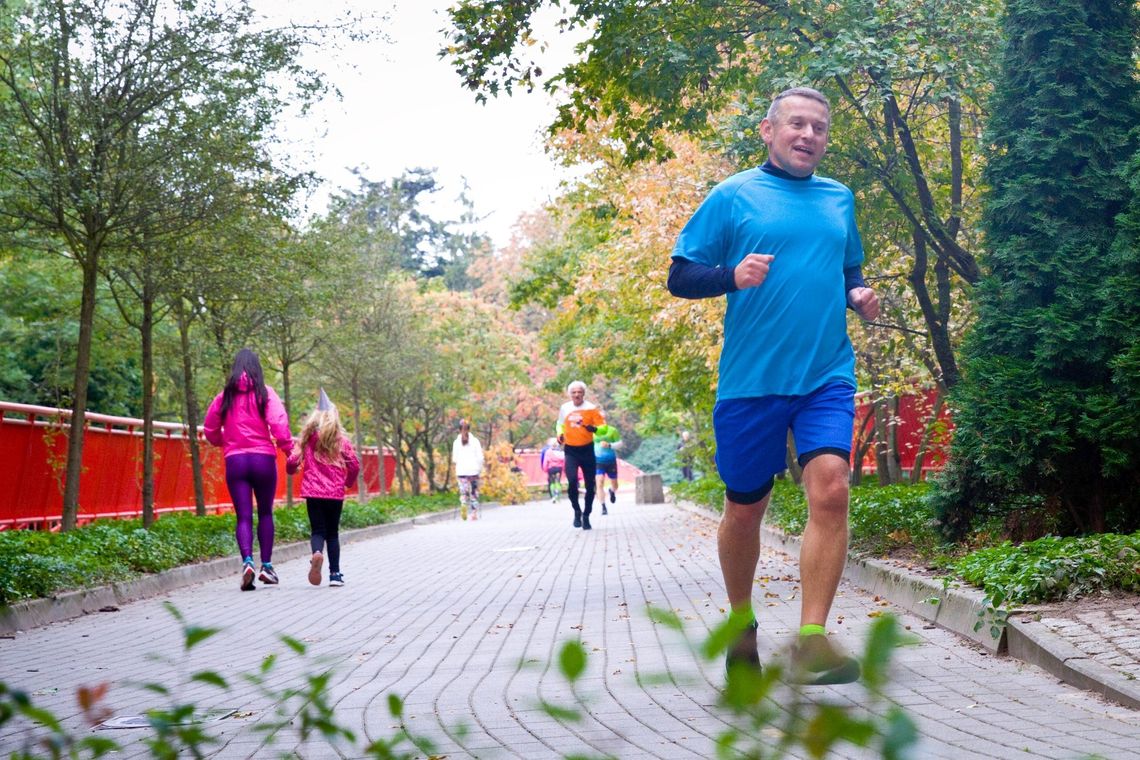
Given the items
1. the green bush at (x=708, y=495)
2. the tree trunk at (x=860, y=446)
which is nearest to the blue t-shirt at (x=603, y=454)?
the green bush at (x=708, y=495)

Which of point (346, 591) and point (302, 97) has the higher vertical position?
point (302, 97)

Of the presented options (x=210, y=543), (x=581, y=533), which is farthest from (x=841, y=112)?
(x=581, y=533)

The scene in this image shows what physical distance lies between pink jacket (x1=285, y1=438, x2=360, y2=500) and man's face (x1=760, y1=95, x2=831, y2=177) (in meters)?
7.43

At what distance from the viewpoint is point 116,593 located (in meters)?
10.9

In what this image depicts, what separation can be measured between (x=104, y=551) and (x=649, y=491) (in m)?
28.3

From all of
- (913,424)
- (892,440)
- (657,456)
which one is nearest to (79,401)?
(892,440)

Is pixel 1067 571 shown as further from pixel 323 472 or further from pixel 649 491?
pixel 649 491

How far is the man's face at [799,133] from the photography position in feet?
18.7

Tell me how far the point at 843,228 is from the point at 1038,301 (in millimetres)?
3495

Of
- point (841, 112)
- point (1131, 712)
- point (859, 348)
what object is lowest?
point (1131, 712)

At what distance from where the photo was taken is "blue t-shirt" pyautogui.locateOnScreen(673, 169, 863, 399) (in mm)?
5449

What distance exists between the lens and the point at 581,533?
20656 millimetres

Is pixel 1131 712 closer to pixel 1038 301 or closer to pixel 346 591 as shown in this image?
pixel 1038 301

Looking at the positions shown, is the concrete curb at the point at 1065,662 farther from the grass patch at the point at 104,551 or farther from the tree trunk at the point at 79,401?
the tree trunk at the point at 79,401
